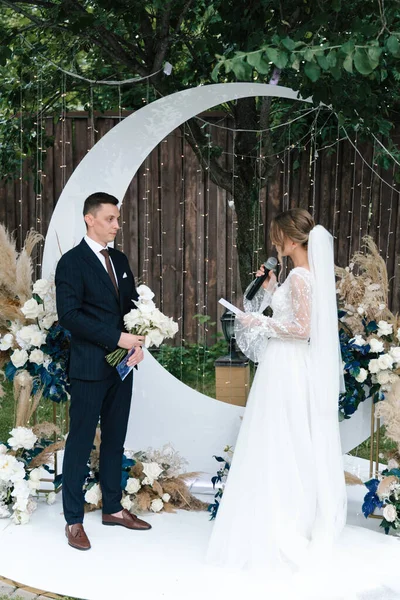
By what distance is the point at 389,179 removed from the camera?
6730 mm

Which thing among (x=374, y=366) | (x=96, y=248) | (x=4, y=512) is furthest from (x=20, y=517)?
(x=374, y=366)

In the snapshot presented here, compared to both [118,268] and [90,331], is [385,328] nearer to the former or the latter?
[118,268]

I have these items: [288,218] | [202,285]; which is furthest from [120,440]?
[202,285]

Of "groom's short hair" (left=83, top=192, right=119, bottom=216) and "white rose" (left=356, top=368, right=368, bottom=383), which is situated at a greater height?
"groom's short hair" (left=83, top=192, right=119, bottom=216)

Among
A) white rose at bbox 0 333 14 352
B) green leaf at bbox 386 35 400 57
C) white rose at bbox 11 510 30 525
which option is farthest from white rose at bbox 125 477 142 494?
green leaf at bbox 386 35 400 57

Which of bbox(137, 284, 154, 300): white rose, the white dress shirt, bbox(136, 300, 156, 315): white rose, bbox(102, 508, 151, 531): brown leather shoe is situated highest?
the white dress shirt

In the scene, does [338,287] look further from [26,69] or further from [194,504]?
[26,69]

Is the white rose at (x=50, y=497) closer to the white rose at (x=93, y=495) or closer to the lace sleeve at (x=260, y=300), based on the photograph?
the white rose at (x=93, y=495)

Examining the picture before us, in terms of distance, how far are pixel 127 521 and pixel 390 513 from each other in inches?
52.6

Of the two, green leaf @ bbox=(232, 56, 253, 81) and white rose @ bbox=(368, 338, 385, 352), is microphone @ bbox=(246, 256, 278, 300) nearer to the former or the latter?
white rose @ bbox=(368, 338, 385, 352)

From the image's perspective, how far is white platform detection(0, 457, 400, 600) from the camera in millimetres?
3174

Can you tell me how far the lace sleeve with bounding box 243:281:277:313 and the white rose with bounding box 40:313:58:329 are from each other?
1.04 meters

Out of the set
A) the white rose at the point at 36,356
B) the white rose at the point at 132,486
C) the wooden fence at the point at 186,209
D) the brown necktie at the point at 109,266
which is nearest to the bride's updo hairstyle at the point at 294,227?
the brown necktie at the point at 109,266

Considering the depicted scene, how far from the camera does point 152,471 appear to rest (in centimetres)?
411
